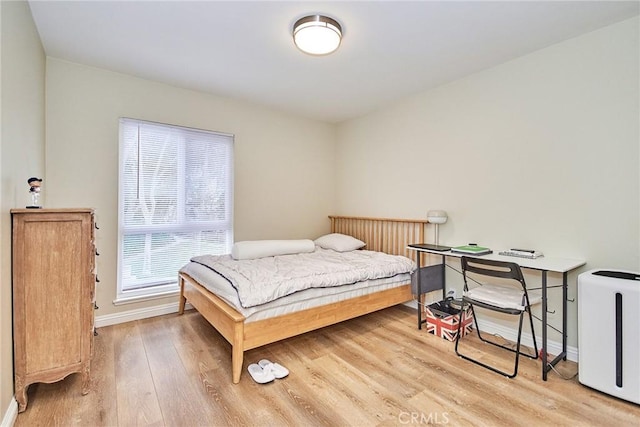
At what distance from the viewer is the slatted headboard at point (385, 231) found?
3.35 m

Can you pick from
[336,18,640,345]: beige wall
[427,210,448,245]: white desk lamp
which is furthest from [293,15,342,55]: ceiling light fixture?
[427,210,448,245]: white desk lamp

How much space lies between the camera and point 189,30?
220 centimetres

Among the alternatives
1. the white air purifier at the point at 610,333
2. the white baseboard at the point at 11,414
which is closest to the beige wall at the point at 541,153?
the white air purifier at the point at 610,333

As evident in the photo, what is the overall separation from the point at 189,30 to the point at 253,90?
112 cm

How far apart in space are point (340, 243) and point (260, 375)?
6.39 feet

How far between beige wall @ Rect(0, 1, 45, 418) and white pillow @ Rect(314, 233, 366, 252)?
9.07ft

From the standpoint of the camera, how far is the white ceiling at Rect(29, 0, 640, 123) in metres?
1.95

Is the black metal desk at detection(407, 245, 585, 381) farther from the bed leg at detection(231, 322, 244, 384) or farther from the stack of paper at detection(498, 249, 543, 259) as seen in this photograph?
the bed leg at detection(231, 322, 244, 384)

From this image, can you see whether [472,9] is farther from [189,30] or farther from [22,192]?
[22,192]

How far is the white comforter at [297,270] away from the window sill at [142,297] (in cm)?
57

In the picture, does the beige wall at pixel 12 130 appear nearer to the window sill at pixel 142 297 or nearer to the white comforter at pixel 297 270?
the white comforter at pixel 297 270

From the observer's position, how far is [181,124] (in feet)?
10.7

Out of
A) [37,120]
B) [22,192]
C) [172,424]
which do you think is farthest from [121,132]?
[172,424]

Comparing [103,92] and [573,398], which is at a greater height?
[103,92]
